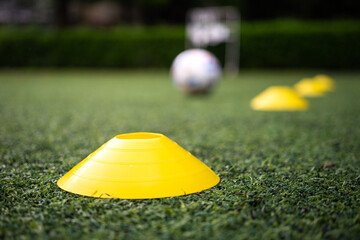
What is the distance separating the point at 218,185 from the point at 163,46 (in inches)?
510

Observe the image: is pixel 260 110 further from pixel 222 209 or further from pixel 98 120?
pixel 222 209

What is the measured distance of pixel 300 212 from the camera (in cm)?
145

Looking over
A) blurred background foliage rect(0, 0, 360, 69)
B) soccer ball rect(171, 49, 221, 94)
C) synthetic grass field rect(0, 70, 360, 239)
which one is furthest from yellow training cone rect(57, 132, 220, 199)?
blurred background foliage rect(0, 0, 360, 69)

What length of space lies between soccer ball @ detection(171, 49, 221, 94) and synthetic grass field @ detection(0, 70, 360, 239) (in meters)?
1.87

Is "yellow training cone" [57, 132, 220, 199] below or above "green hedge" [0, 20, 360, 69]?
above

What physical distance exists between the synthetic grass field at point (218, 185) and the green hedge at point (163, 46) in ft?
32.8

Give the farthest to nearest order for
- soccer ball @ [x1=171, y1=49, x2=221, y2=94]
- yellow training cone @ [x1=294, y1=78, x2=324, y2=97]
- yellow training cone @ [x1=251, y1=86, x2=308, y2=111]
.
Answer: yellow training cone @ [x1=294, y1=78, x2=324, y2=97]
soccer ball @ [x1=171, y1=49, x2=221, y2=94]
yellow training cone @ [x1=251, y1=86, x2=308, y2=111]

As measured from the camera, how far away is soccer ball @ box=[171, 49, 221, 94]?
241 inches

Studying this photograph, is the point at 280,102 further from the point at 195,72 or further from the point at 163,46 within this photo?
the point at 163,46

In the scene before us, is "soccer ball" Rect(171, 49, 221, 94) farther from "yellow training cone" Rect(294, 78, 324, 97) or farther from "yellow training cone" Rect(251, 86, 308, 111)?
"yellow training cone" Rect(294, 78, 324, 97)

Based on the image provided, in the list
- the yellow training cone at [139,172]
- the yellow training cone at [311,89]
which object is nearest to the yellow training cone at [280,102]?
the yellow training cone at [311,89]

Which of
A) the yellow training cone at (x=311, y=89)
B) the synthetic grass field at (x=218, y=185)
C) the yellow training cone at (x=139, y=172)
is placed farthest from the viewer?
the yellow training cone at (x=311, y=89)

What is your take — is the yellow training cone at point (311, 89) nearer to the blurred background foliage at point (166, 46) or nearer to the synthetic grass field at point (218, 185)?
the synthetic grass field at point (218, 185)

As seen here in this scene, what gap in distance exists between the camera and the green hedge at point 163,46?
13602mm
